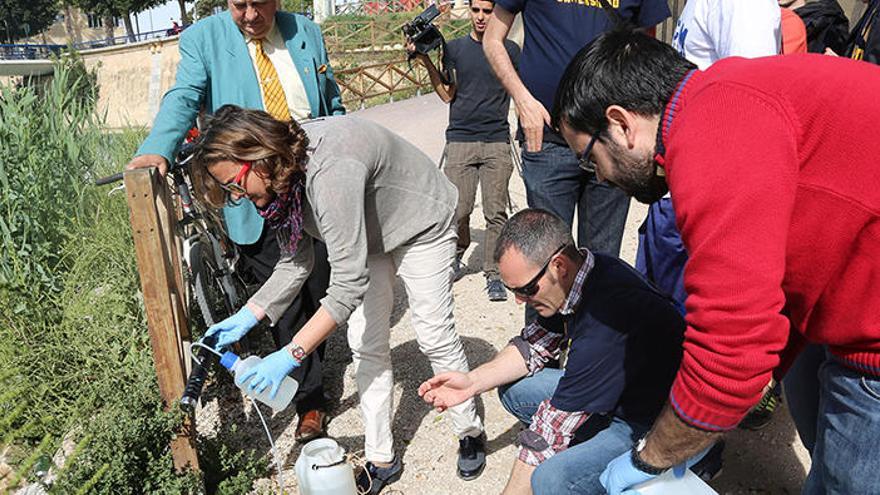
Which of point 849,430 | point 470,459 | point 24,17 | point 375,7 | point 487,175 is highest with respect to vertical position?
point 849,430

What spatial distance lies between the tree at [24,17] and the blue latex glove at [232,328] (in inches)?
2431

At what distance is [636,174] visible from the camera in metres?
1.39

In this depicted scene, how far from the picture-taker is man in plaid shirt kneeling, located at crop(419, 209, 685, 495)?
202 cm

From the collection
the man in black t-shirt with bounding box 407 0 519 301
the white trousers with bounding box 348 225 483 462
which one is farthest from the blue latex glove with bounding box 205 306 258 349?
the man in black t-shirt with bounding box 407 0 519 301

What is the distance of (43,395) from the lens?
3139mm

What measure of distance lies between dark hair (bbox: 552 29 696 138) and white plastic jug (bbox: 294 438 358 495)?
1622 millimetres

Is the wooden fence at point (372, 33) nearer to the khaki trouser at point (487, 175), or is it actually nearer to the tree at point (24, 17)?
the khaki trouser at point (487, 175)

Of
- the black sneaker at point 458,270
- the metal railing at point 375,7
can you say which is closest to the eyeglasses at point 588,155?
the black sneaker at point 458,270

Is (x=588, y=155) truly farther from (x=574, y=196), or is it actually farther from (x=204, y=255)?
(x=204, y=255)

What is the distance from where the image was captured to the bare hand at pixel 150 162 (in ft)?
8.11

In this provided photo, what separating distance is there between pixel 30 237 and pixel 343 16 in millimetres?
30871

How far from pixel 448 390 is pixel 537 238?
705 mm

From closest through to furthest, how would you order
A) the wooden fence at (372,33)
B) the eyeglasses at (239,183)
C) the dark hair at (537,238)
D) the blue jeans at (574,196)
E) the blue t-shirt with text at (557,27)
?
the dark hair at (537,238)
the eyeglasses at (239,183)
the blue t-shirt with text at (557,27)
the blue jeans at (574,196)
the wooden fence at (372,33)

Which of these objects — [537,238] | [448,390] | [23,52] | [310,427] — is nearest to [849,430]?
[537,238]
